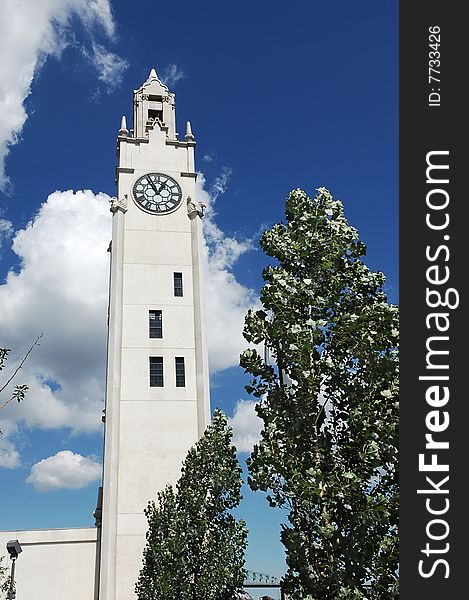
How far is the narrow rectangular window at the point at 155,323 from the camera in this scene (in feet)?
131

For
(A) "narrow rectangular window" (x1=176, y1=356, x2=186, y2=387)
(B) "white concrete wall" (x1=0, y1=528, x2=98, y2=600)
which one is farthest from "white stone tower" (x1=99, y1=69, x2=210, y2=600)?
(B) "white concrete wall" (x1=0, y1=528, x2=98, y2=600)

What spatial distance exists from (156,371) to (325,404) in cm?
2721

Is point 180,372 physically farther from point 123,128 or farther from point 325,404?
point 325,404

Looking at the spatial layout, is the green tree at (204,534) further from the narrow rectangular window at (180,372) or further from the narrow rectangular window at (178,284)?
the narrow rectangular window at (178,284)

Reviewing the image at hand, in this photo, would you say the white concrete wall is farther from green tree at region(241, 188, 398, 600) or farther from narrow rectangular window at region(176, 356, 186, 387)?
green tree at region(241, 188, 398, 600)

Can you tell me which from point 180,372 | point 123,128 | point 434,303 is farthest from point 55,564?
point 434,303

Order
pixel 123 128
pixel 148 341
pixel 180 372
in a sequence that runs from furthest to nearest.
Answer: pixel 123 128
pixel 148 341
pixel 180 372

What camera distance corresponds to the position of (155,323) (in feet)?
131

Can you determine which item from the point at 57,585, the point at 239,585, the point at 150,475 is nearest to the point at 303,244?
the point at 239,585

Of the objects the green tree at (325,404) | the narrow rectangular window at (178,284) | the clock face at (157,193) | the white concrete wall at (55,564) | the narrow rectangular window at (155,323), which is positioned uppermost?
the clock face at (157,193)

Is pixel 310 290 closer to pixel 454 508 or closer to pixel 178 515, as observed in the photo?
pixel 454 508

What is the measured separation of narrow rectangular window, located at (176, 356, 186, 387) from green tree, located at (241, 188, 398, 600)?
25.7 metres

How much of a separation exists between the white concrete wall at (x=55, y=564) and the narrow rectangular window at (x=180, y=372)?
9843mm

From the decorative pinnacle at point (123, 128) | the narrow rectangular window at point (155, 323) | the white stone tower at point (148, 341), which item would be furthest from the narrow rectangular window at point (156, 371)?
the decorative pinnacle at point (123, 128)
